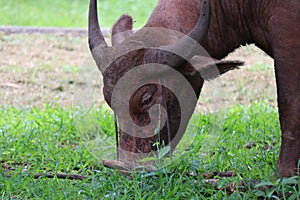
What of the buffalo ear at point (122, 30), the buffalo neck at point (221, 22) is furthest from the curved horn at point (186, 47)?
the buffalo ear at point (122, 30)

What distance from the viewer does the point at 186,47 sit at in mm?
4906

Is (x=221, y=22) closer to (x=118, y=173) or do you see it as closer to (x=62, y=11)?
(x=118, y=173)

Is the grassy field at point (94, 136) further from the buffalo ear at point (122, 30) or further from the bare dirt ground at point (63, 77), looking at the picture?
the buffalo ear at point (122, 30)

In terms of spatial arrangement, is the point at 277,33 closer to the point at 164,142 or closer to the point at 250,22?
the point at 250,22

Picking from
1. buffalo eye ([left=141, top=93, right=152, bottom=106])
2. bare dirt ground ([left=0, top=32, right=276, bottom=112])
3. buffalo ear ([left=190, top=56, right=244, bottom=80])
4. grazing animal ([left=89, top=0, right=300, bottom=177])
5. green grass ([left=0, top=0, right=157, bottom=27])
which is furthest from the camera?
green grass ([left=0, top=0, right=157, bottom=27])

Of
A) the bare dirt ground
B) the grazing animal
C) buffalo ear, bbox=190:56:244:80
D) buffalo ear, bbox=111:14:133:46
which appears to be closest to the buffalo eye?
the grazing animal

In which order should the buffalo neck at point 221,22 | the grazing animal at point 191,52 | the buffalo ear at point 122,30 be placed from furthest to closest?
the buffalo ear at point 122,30 → the buffalo neck at point 221,22 → the grazing animal at point 191,52

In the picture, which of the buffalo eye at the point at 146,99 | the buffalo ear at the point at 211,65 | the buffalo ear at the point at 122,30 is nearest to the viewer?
the buffalo ear at the point at 211,65

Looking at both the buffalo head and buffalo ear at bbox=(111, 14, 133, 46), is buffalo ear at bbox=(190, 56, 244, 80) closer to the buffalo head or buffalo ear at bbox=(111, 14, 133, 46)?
the buffalo head

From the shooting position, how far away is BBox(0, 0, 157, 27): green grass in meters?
14.1

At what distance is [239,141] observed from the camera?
6.31m

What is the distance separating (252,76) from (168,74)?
4823 millimetres

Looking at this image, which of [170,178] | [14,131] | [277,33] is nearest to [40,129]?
[14,131]

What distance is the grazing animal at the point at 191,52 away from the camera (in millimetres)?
4668
